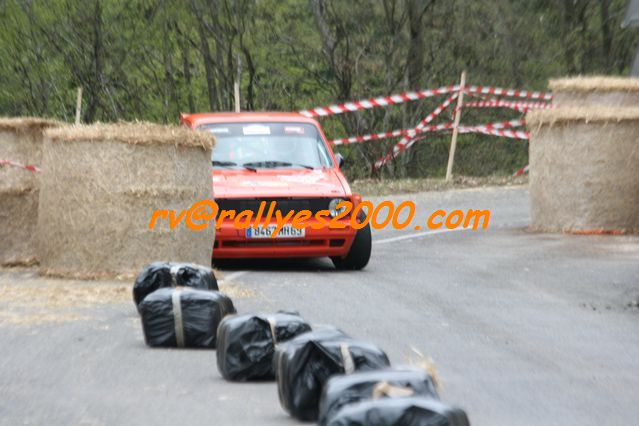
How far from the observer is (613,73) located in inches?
1635

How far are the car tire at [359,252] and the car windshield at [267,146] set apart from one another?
1.37 m

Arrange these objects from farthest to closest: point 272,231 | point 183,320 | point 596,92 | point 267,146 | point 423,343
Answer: point 596,92
point 267,146
point 272,231
point 423,343
point 183,320

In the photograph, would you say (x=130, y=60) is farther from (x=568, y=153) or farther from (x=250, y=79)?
(x=568, y=153)

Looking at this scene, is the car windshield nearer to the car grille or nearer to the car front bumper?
the car grille

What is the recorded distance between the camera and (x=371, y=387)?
5574mm

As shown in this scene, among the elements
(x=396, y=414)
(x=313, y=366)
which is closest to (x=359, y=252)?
(x=313, y=366)

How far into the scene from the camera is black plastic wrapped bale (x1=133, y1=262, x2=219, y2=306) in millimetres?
10758

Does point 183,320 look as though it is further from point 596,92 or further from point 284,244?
point 596,92

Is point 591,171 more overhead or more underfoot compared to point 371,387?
more overhead

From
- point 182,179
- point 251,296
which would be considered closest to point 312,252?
point 182,179

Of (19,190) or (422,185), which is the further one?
(422,185)

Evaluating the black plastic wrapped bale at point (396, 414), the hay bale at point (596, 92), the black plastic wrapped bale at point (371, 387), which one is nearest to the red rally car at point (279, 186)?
the hay bale at point (596, 92)

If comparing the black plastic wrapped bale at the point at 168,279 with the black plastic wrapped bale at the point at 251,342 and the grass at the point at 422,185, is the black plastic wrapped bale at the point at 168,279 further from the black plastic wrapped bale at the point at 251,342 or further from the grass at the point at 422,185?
the grass at the point at 422,185

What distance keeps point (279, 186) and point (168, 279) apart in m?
4.12
